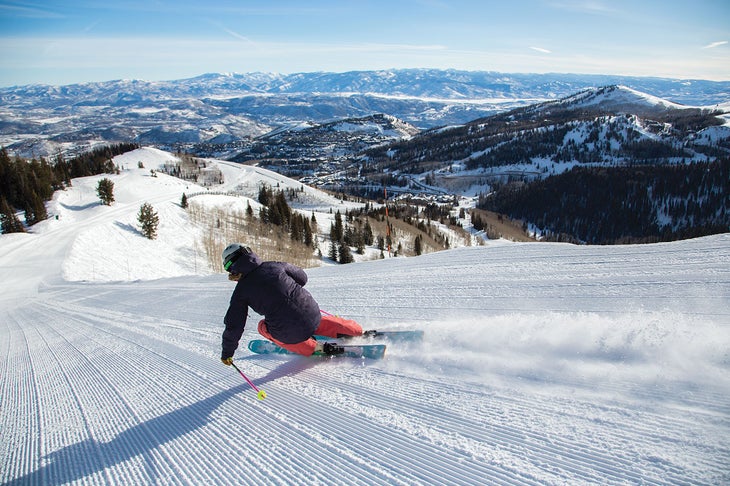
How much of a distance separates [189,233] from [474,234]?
2294 inches

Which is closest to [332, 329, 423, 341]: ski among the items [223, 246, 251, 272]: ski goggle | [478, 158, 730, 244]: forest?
[223, 246, 251, 272]: ski goggle

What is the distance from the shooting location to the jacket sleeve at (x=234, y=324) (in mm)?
3887

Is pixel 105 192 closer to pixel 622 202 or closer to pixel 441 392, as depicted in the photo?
pixel 441 392

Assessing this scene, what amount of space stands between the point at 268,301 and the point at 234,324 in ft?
1.43

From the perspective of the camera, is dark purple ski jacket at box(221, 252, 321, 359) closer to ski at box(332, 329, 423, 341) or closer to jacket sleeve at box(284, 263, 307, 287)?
jacket sleeve at box(284, 263, 307, 287)

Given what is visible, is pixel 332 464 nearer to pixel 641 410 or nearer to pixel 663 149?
pixel 641 410

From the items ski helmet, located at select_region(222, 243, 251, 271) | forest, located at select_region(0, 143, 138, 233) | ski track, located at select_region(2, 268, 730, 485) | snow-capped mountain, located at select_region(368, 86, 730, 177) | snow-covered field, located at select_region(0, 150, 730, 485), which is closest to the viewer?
ski track, located at select_region(2, 268, 730, 485)

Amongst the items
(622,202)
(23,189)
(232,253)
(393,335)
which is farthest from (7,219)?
(622,202)

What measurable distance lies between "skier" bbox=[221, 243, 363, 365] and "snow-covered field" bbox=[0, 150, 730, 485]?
1.94ft

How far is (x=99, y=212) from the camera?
33688 millimetres

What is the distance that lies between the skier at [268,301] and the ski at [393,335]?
771 millimetres

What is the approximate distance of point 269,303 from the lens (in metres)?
3.93

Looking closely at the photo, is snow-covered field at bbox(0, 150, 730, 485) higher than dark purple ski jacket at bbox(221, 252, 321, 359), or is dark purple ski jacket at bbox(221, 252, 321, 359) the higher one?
dark purple ski jacket at bbox(221, 252, 321, 359)

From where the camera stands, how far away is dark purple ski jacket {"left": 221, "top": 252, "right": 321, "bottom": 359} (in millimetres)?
3893
